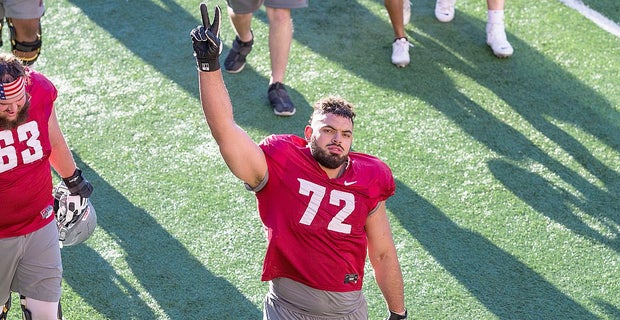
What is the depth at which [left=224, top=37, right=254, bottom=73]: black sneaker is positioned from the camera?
279 inches

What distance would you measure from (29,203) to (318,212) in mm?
1297

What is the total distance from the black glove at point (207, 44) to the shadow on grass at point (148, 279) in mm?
1751

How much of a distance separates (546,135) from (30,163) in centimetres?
361

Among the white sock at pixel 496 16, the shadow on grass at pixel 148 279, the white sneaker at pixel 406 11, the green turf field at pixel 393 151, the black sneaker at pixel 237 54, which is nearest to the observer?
the shadow on grass at pixel 148 279

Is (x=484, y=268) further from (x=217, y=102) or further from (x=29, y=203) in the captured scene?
(x=29, y=203)

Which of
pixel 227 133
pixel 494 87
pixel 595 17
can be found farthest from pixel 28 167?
pixel 595 17

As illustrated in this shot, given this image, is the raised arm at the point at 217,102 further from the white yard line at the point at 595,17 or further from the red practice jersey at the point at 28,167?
the white yard line at the point at 595,17

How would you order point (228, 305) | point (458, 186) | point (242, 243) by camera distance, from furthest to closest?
point (458, 186), point (242, 243), point (228, 305)

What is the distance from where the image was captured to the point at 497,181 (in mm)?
6156

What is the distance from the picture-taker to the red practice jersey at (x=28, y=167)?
4.28 metres

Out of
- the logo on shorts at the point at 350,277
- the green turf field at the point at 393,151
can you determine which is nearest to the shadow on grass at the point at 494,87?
the green turf field at the point at 393,151

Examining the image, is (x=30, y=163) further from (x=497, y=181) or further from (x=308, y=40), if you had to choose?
(x=308, y=40)

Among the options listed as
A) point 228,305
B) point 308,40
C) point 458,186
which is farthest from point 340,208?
point 308,40

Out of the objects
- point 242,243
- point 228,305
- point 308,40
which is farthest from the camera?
point 308,40
